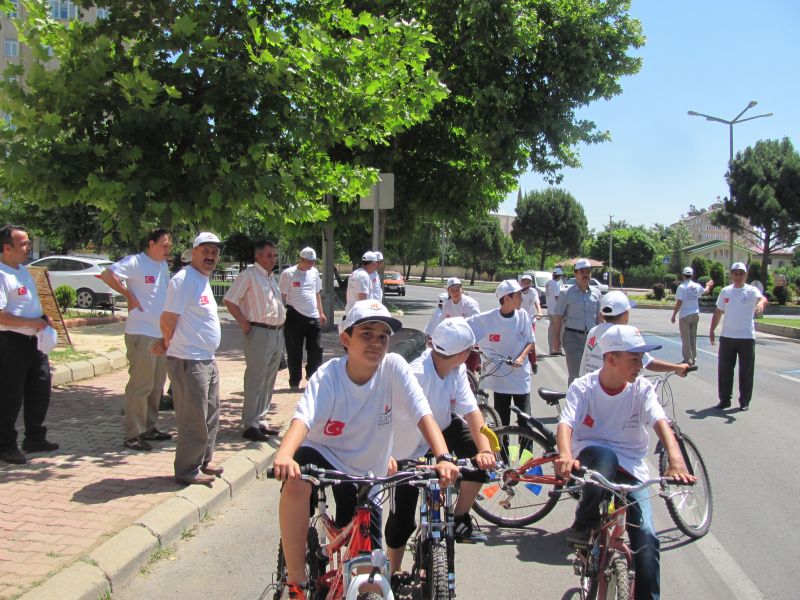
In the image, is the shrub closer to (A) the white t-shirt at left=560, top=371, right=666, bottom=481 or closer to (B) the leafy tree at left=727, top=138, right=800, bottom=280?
(A) the white t-shirt at left=560, top=371, right=666, bottom=481

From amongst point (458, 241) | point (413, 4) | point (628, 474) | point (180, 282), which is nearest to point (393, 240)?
point (413, 4)

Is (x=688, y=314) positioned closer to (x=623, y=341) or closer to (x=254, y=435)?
(x=254, y=435)

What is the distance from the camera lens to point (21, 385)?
5633 mm

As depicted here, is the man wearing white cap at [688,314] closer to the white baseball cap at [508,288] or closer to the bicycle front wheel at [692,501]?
the white baseball cap at [508,288]

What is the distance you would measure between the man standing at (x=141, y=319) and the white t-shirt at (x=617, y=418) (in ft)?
12.6

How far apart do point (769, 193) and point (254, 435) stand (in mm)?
39232

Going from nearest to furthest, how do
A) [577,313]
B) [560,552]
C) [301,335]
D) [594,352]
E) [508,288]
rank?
[560,552] < [594,352] < [508,288] < [577,313] < [301,335]

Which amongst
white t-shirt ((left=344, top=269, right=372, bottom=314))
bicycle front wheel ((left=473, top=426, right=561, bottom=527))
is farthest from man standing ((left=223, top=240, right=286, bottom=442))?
white t-shirt ((left=344, top=269, right=372, bottom=314))

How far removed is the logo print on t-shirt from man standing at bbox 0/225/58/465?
353cm

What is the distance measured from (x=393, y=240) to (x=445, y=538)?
18.4m

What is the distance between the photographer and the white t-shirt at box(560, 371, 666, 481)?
368cm

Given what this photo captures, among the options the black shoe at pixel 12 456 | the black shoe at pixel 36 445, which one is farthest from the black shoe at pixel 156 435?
the black shoe at pixel 12 456

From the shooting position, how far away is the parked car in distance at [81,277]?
70.6ft

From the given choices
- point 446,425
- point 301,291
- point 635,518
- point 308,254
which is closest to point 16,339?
point 446,425
